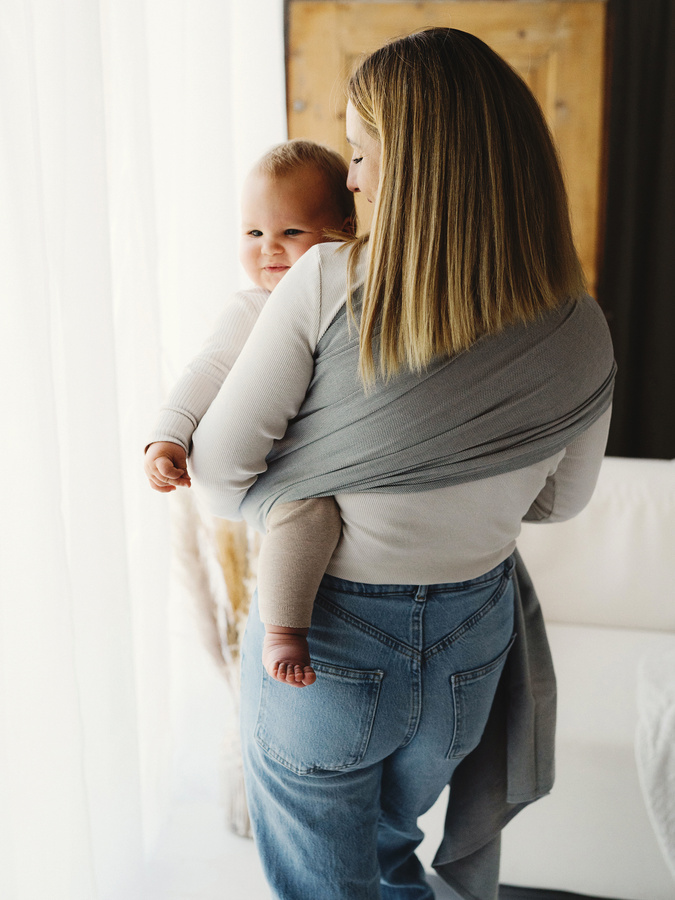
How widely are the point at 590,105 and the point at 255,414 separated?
2.51 meters

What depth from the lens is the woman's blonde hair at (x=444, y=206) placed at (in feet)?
2.22

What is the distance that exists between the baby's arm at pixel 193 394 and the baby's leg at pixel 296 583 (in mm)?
140

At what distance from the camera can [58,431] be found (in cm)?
113

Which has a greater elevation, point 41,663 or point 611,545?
point 41,663

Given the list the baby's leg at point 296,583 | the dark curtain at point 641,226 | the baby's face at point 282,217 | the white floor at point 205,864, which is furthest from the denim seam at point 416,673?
the dark curtain at point 641,226

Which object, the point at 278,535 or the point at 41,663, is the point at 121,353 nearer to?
the point at 41,663

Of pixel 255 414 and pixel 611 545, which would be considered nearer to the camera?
pixel 255 414

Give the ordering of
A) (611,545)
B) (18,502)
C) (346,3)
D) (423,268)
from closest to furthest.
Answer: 1. (423,268)
2. (18,502)
3. (611,545)
4. (346,3)

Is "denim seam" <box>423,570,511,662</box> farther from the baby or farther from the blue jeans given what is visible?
the baby

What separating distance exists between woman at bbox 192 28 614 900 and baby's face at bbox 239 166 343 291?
0.23 metres

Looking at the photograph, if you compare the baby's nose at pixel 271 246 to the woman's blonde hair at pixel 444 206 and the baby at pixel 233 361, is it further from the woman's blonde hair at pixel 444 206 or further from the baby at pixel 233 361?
the woman's blonde hair at pixel 444 206

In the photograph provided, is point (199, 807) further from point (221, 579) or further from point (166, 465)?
point (166, 465)

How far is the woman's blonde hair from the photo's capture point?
68cm

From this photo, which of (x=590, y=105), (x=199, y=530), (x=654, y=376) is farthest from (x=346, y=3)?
(x=199, y=530)
